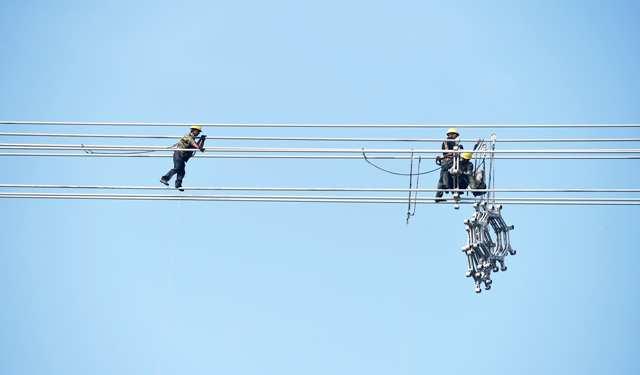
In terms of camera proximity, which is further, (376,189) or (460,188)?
(460,188)

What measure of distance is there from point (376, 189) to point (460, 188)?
2.48m

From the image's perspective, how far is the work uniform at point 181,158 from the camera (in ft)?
56.6

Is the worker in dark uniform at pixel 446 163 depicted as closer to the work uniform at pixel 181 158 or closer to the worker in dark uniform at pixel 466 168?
the worker in dark uniform at pixel 466 168

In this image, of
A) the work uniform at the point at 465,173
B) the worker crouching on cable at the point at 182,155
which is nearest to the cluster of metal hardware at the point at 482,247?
the work uniform at the point at 465,173

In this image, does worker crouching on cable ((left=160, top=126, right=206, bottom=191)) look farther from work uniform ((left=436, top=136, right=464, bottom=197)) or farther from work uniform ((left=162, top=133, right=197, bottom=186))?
work uniform ((left=436, top=136, right=464, bottom=197))

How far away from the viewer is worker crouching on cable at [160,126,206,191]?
56.6ft

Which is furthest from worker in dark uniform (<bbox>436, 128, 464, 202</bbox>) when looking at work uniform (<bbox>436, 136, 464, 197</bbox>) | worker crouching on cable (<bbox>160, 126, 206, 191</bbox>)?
worker crouching on cable (<bbox>160, 126, 206, 191</bbox>)

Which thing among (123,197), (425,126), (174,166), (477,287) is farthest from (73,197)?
(477,287)

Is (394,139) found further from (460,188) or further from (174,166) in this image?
(174,166)

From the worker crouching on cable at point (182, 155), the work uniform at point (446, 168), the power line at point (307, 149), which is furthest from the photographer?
the worker crouching on cable at point (182, 155)

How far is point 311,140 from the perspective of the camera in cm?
1591

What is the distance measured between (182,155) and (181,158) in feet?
0.34

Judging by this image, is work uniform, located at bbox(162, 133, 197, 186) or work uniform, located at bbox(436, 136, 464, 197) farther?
work uniform, located at bbox(162, 133, 197, 186)

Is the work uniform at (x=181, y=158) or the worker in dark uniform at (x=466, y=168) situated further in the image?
the work uniform at (x=181, y=158)
